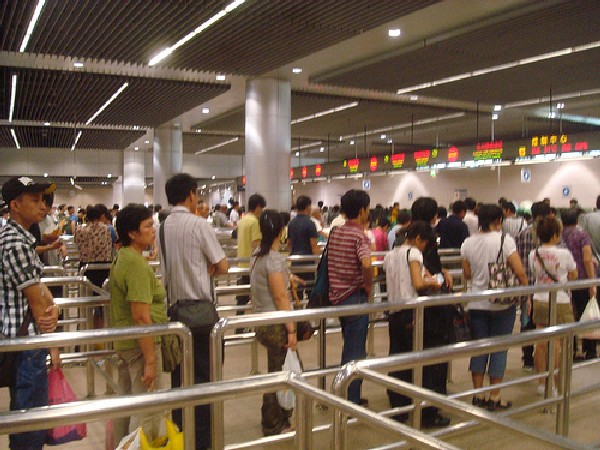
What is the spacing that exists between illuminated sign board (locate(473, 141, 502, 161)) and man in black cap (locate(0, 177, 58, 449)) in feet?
42.9

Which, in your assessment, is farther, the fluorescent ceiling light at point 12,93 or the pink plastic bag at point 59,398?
the fluorescent ceiling light at point 12,93

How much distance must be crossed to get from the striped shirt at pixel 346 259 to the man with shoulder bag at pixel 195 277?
3.25 ft

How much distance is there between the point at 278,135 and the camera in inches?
452

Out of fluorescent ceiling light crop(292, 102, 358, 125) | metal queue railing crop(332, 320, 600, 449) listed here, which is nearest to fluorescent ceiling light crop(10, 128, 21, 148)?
fluorescent ceiling light crop(292, 102, 358, 125)

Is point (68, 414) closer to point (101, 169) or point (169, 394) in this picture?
point (169, 394)

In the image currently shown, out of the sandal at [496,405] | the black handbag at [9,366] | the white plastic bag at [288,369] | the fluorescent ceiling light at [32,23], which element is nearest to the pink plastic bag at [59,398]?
the black handbag at [9,366]

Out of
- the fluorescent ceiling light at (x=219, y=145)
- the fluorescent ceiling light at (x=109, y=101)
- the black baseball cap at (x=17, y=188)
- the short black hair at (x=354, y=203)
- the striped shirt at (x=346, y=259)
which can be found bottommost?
the striped shirt at (x=346, y=259)

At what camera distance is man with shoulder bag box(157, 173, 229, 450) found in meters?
3.29

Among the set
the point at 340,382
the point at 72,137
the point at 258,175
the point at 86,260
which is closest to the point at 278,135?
the point at 258,175

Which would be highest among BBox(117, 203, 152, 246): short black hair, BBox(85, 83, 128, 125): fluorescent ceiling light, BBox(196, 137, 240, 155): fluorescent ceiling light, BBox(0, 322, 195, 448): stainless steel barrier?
BBox(196, 137, 240, 155): fluorescent ceiling light

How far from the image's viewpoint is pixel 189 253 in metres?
3.30

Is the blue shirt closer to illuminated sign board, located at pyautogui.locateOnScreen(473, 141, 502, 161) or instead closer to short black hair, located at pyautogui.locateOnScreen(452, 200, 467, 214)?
short black hair, located at pyautogui.locateOnScreen(452, 200, 467, 214)

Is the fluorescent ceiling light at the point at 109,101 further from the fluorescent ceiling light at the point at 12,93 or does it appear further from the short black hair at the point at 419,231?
the short black hair at the point at 419,231

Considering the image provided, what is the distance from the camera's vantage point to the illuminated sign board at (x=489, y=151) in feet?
46.6
